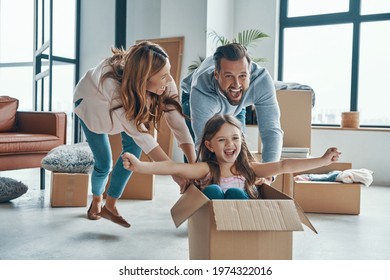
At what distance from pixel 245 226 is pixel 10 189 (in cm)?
216

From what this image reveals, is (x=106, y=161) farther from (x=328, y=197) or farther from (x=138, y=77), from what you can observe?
(x=328, y=197)

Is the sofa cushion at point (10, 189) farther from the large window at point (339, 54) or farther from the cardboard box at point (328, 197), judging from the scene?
the large window at point (339, 54)

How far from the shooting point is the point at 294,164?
1.50 metres

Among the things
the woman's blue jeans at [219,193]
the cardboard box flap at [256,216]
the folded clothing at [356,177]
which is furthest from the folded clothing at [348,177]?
the cardboard box flap at [256,216]

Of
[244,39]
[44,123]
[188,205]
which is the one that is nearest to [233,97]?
[188,205]

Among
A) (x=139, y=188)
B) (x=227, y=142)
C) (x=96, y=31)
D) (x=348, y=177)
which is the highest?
(x=96, y=31)

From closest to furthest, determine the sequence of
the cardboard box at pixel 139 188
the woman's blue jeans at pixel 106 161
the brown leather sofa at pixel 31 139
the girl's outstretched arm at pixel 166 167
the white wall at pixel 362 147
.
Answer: the girl's outstretched arm at pixel 166 167 < the woman's blue jeans at pixel 106 161 < the brown leather sofa at pixel 31 139 < the cardboard box at pixel 139 188 < the white wall at pixel 362 147

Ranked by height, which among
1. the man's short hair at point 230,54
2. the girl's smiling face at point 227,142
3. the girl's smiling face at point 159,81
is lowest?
the girl's smiling face at point 227,142

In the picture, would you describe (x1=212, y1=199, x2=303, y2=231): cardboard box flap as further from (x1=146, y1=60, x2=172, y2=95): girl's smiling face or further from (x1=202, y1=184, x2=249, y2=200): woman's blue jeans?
(x1=146, y1=60, x2=172, y2=95): girl's smiling face

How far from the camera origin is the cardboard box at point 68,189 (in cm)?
262

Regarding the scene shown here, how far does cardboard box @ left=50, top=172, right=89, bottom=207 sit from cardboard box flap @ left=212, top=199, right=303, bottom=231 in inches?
69.1

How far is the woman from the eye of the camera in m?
1.56

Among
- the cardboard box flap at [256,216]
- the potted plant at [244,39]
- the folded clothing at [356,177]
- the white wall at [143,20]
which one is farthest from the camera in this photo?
the white wall at [143,20]
